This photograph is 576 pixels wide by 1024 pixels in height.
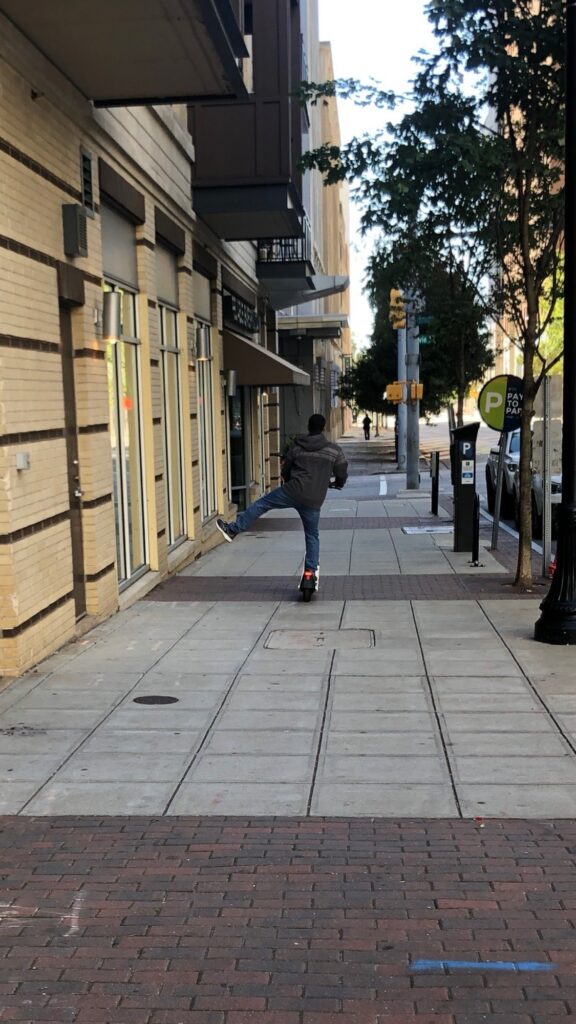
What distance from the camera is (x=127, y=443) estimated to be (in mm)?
10109

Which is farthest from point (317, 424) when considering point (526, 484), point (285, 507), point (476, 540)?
point (476, 540)

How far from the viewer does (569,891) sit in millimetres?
3828

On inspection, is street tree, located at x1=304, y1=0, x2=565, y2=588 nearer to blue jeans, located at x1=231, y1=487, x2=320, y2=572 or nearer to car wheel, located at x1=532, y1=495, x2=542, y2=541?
blue jeans, located at x1=231, y1=487, x2=320, y2=572

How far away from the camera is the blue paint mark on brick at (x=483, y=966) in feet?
10.8

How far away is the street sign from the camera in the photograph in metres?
11.9

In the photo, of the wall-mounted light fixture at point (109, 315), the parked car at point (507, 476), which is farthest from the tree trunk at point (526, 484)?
the parked car at point (507, 476)

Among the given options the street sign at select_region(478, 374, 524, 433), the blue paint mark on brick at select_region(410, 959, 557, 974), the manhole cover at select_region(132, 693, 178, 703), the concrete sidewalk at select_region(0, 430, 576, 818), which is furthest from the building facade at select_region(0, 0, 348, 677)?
the blue paint mark on brick at select_region(410, 959, 557, 974)

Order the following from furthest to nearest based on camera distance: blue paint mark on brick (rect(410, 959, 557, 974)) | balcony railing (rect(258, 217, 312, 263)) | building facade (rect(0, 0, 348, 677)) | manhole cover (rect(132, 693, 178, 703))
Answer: balcony railing (rect(258, 217, 312, 263))
building facade (rect(0, 0, 348, 677))
manhole cover (rect(132, 693, 178, 703))
blue paint mark on brick (rect(410, 959, 557, 974))

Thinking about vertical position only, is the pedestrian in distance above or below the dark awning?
below

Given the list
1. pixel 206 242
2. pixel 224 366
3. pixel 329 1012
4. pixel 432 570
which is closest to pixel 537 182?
pixel 432 570

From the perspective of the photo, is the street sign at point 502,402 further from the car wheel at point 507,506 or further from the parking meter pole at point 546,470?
the car wheel at point 507,506

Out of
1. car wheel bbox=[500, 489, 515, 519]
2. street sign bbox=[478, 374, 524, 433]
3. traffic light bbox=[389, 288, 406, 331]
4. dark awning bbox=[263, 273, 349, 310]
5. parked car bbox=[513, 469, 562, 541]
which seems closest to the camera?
street sign bbox=[478, 374, 524, 433]

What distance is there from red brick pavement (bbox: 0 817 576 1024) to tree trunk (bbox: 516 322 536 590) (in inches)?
230

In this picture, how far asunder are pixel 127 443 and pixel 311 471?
1962 mm
